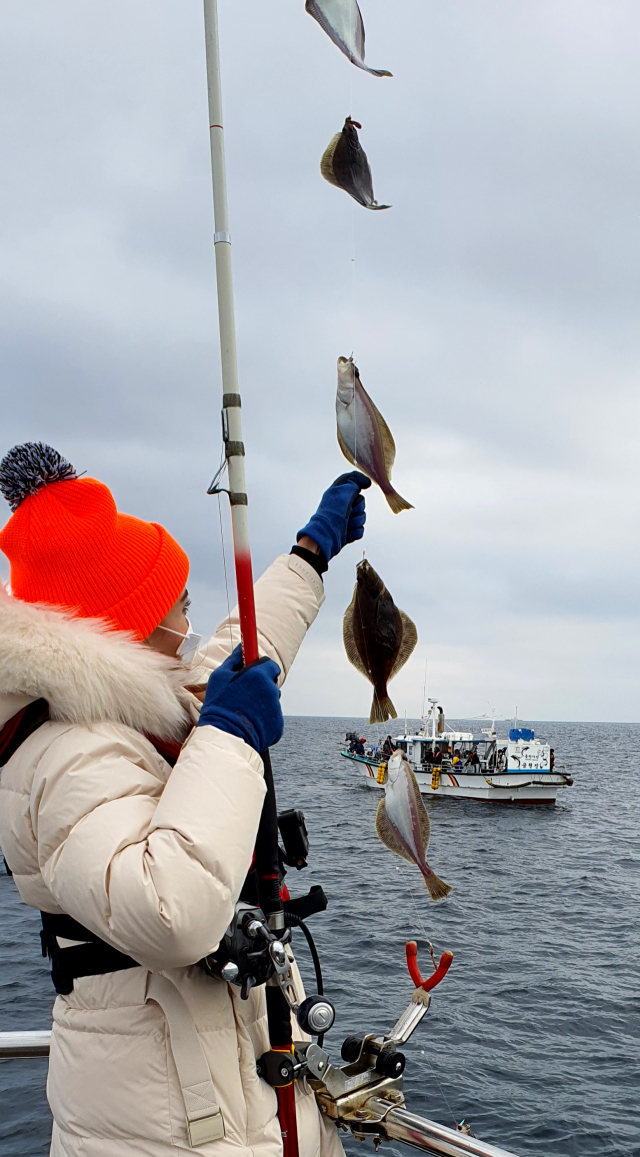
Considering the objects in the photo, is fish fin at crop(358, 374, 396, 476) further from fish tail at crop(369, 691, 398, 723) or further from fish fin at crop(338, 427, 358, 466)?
fish tail at crop(369, 691, 398, 723)

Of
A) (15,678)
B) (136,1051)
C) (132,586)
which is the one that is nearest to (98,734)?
(15,678)

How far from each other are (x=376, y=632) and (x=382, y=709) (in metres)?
0.30

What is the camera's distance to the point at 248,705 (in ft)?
5.98

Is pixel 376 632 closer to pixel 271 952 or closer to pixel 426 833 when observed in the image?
pixel 426 833

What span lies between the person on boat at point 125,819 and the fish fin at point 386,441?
2.59 feet

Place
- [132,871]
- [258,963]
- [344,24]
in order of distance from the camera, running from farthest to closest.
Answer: [344,24] < [258,963] < [132,871]

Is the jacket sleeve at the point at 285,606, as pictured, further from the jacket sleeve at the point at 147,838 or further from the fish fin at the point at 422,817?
the jacket sleeve at the point at 147,838

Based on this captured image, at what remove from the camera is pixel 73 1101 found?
177 centimetres

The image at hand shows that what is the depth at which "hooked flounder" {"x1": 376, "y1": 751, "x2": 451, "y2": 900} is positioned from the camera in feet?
8.86

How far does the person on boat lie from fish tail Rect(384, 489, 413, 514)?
2.48ft

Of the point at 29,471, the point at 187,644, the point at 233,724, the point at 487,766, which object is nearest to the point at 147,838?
the point at 233,724

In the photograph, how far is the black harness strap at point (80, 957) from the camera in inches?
69.6

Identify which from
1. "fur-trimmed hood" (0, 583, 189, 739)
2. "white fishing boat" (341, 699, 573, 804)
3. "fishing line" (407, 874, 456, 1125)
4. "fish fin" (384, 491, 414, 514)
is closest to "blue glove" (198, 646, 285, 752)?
"fur-trimmed hood" (0, 583, 189, 739)

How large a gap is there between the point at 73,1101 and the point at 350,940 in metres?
16.1
